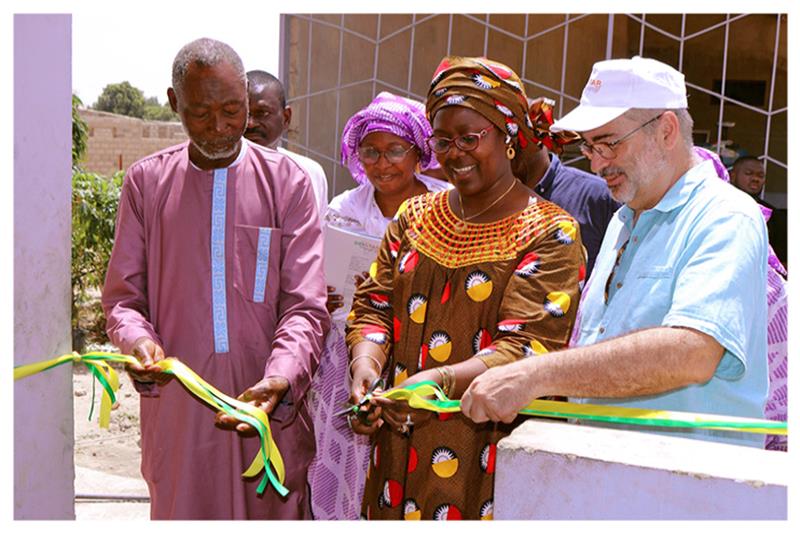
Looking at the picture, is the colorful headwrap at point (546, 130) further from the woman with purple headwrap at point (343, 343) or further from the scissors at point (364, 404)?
the scissors at point (364, 404)

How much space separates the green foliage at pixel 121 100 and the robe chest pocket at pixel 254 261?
40.6 metres

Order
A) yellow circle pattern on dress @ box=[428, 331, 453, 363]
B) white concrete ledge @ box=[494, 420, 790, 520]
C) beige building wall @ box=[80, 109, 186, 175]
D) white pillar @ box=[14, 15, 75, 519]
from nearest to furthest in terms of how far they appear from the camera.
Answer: white concrete ledge @ box=[494, 420, 790, 520] → white pillar @ box=[14, 15, 75, 519] → yellow circle pattern on dress @ box=[428, 331, 453, 363] → beige building wall @ box=[80, 109, 186, 175]

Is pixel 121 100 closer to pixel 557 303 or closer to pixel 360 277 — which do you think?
pixel 360 277

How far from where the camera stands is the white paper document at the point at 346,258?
3717 mm

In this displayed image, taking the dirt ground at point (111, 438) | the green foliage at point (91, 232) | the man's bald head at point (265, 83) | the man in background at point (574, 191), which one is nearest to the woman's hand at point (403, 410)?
the man in background at point (574, 191)

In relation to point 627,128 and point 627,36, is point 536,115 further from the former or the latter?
point 627,36

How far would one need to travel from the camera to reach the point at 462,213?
9.04 feet

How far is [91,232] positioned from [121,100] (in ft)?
113

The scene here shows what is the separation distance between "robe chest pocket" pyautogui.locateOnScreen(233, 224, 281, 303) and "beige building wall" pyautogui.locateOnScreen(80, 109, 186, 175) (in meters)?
20.0

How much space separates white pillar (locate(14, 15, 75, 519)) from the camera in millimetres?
2037

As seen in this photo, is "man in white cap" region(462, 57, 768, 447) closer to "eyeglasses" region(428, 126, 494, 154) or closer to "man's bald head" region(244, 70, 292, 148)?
"eyeglasses" region(428, 126, 494, 154)

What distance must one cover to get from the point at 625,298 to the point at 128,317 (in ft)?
5.10

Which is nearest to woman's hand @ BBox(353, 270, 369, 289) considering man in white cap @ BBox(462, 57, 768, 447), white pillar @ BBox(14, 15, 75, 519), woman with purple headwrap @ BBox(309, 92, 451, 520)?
woman with purple headwrap @ BBox(309, 92, 451, 520)

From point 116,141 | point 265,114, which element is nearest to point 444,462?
point 265,114
